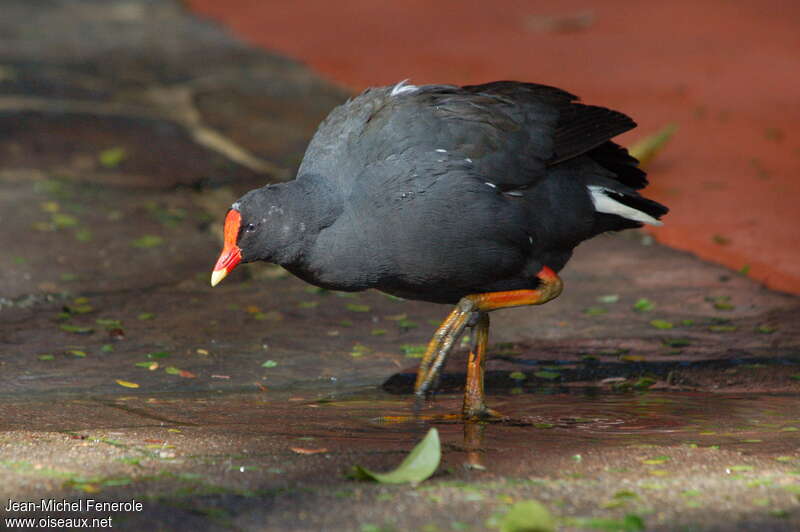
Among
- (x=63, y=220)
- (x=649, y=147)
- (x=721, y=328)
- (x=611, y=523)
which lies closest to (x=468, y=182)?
(x=721, y=328)

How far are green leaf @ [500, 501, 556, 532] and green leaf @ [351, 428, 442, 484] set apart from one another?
1.54 feet

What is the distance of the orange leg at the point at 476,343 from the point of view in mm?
4258

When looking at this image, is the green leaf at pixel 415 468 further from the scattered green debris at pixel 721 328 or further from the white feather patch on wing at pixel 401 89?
the scattered green debris at pixel 721 328

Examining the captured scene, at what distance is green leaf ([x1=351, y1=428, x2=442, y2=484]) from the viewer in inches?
118

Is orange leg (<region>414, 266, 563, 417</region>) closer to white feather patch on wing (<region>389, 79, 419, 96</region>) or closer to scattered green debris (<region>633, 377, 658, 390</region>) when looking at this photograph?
scattered green debris (<region>633, 377, 658, 390</region>)

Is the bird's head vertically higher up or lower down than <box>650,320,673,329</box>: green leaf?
higher up

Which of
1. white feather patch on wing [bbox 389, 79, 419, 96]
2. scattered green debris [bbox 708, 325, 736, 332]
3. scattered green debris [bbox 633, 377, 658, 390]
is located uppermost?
white feather patch on wing [bbox 389, 79, 419, 96]

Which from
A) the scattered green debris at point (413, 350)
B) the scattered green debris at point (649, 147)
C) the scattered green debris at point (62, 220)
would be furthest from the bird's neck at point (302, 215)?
the scattered green debris at point (649, 147)

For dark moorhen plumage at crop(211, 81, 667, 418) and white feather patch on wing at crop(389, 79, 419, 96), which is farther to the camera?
white feather patch on wing at crop(389, 79, 419, 96)

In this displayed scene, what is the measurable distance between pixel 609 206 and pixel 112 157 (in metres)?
4.34

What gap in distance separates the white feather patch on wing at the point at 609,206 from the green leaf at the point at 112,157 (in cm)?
414

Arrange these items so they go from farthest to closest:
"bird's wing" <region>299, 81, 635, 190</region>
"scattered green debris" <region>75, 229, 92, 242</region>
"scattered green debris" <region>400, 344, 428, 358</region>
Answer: "scattered green debris" <region>75, 229, 92, 242</region> < "scattered green debris" <region>400, 344, 428, 358</region> < "bird's wing" <region>299, 81, 635, 190</region>

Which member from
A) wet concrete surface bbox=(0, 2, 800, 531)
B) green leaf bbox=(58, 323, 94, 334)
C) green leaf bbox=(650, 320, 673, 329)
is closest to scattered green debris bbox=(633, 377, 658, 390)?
wet concrete surface bbox=(0, 2, 800, 531)

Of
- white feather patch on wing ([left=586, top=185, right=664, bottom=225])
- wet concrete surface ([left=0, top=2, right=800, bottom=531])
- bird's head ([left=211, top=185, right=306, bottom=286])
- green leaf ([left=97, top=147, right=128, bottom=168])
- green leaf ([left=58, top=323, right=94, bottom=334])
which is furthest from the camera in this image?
green leaf ([left=97, top=147, right=128, bottom=168])
